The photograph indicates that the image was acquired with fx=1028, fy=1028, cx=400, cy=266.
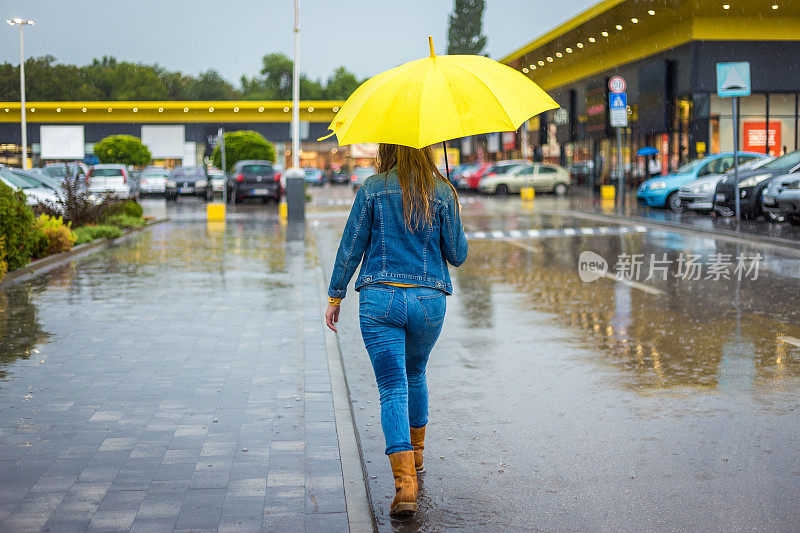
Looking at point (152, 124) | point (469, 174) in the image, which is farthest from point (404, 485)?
point (152, 124)

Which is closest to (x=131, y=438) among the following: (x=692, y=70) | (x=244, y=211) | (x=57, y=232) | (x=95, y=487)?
(x=95, y=487)

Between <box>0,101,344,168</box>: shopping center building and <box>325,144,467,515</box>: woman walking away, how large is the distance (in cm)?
7066

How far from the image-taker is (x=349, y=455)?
5.53m

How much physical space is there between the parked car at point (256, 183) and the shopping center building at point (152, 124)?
3538 cm

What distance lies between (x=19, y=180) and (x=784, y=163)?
17.6 meters

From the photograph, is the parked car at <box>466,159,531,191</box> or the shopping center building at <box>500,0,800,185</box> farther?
the parked car at <box>466,159,531,191</box>

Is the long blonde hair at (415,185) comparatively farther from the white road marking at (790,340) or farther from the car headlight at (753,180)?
the car headlight at (753,180)

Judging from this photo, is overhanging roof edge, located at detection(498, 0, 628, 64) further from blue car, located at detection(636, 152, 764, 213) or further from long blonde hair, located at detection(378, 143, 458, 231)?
long blonde hair, located at detection(378, 143, 458, 231)

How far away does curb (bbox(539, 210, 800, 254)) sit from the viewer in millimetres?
17767

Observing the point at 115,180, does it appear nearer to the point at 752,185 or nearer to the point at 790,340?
the point at 752,185

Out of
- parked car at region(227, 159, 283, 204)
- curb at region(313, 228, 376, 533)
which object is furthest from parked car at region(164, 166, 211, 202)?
curb at region(313, 228, 376, 533)

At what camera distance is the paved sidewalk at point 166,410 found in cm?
469

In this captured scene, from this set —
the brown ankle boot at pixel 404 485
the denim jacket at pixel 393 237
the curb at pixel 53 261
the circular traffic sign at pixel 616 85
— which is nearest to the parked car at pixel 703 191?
the circular traffic sign at pixel 616 85

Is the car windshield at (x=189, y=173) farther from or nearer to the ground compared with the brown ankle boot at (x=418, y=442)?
farther from the ground
